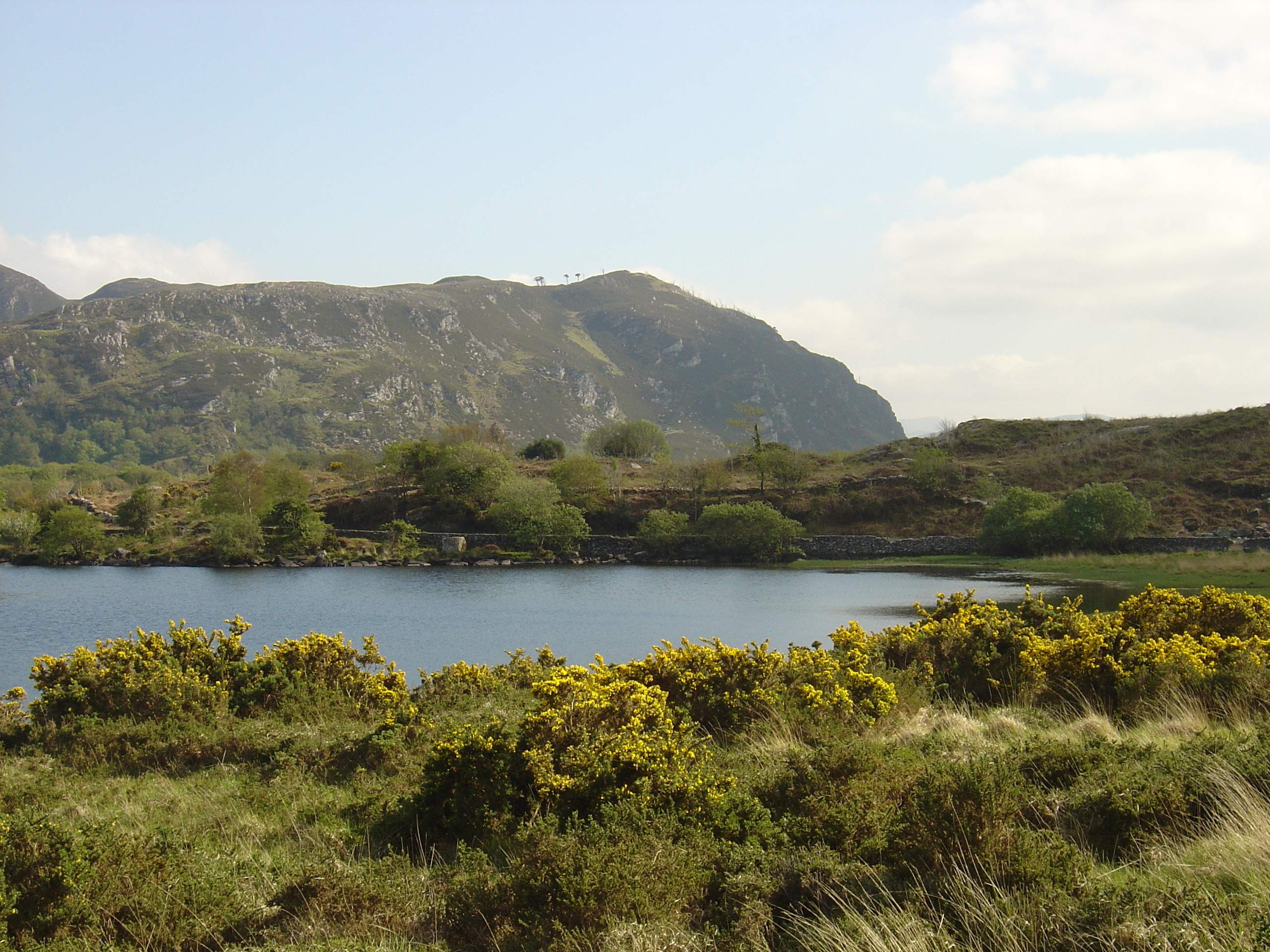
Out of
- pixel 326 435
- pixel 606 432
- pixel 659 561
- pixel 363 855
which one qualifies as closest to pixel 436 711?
pixel 363 855

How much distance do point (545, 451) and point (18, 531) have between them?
158ft

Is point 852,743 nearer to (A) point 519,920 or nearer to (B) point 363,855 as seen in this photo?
(A) point 519,920

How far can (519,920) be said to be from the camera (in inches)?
180

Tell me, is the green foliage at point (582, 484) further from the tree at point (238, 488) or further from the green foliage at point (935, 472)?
the green foliage at point (935, 472)

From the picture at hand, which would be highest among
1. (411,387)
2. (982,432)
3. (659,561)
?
(411,387)

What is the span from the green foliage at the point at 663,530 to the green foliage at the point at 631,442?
33386mm

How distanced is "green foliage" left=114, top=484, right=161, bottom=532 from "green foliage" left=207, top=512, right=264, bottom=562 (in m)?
10.2

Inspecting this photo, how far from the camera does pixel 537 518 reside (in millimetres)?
62969

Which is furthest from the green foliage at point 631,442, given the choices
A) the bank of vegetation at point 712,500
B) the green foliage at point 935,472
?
the green foliage at point 935,472

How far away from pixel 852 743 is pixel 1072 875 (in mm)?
2377

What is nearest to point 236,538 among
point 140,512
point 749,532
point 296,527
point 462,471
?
point 296,527

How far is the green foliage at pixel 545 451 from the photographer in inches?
3765

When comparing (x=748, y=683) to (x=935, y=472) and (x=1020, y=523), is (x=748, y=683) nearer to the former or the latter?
(x=1020, y=523)

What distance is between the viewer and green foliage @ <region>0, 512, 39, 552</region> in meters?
62.9
